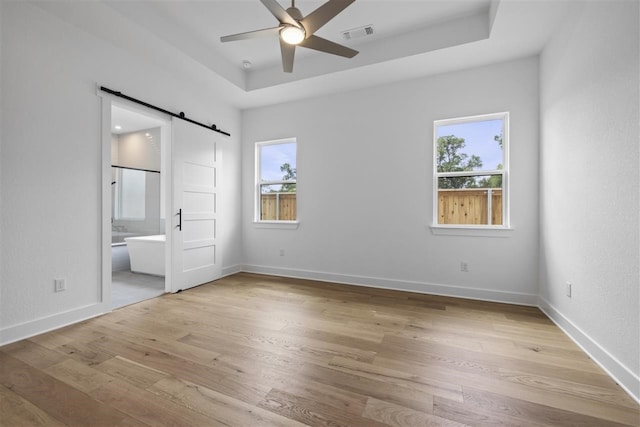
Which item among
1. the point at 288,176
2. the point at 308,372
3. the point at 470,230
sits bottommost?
the point at 308,372

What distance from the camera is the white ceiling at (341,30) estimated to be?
253 cm

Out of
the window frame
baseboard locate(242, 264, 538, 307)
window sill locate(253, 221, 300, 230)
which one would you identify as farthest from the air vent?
baseboard locate(242, 264, 538, 307)

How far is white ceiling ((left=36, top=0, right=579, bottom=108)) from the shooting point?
99.7 inches

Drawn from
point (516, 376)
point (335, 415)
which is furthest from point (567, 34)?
point (335, 415)

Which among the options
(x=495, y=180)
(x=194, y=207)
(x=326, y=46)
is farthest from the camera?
(x=194, y=207)

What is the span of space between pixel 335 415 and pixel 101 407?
1262mm

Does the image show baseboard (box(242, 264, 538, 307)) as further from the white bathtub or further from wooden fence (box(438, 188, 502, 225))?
the white bathtub

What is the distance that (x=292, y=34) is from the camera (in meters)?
2.12

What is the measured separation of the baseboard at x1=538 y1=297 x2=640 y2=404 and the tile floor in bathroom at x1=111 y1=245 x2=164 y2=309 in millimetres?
4300

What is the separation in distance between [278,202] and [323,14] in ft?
10.2

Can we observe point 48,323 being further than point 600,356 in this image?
Yes

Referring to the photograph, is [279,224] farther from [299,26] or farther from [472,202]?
[299,26]

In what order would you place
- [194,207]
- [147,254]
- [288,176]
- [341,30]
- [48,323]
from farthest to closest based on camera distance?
[288,176] → [147,254] → [194,207] → [341,30] → [48,323]

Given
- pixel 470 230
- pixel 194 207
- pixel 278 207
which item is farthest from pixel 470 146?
pixel 194 207
